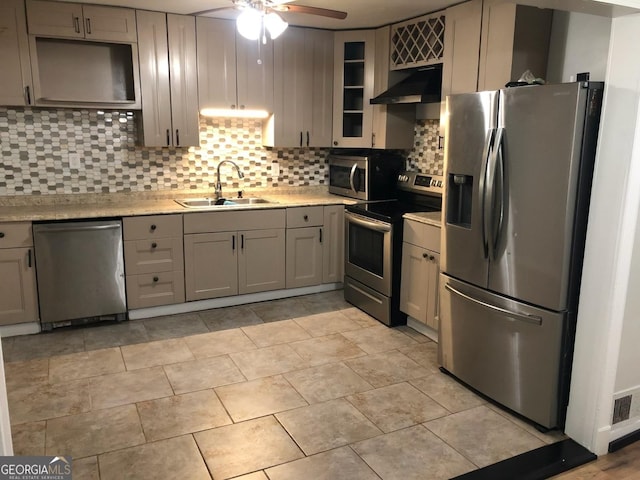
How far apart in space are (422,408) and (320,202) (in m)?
2.21

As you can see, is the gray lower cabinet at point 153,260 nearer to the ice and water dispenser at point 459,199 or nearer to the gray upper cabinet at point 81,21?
the gray upper cabinet at point 81,21

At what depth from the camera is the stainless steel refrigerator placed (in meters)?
2.38

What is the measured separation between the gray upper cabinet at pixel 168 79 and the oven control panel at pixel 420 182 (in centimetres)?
183

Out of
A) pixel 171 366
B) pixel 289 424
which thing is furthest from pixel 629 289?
pixel 171 366

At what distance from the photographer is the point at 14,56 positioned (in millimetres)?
3670

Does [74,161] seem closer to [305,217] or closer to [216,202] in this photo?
[216,202]

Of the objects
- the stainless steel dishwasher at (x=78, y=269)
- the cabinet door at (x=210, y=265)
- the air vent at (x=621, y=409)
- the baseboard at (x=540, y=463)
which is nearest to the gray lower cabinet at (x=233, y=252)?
the cabinet door at (x=210, y=265)

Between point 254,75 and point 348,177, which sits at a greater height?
point 254,75

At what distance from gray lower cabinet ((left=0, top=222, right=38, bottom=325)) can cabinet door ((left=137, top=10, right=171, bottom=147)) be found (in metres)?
1.16

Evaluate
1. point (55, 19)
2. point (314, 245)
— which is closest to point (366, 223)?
point (314, 245)

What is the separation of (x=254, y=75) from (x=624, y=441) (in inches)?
146

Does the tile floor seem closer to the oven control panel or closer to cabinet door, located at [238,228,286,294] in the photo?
cabinet door, located at [238,228,286,294]

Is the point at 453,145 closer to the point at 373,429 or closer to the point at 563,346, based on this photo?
the point at 563,346

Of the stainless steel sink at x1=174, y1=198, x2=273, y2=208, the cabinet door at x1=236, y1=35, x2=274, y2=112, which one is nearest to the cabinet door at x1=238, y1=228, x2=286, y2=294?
the stainless steel sink at x1=174, y1=198, x2=273, y2=208
